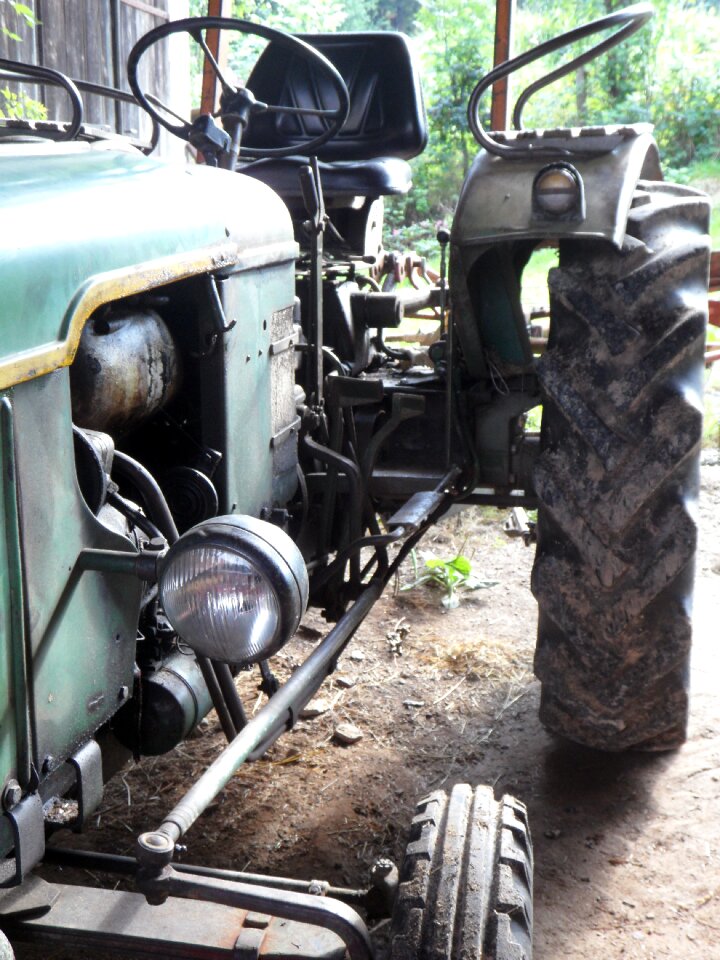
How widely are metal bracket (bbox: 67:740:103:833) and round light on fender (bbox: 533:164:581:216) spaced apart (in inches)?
57.8

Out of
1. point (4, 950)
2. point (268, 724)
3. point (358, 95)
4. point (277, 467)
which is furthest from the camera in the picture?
point (358, 95)

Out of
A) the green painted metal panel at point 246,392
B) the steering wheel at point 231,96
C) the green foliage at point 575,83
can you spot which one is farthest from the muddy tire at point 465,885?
the green foliage at point 575,83

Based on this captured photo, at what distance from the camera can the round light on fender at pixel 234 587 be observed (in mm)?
1353

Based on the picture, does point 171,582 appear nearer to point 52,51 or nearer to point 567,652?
point 567,652

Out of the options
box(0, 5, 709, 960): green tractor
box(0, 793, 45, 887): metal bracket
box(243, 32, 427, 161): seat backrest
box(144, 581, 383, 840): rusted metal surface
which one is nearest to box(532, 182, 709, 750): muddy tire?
box(0, 5, 709, 960): green tractor

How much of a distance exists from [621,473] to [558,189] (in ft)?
2.01

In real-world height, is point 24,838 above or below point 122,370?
below

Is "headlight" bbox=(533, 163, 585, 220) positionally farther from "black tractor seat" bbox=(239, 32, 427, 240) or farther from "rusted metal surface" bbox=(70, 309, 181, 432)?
"black tractor seat" bbox=(239, 32, 427, 240)

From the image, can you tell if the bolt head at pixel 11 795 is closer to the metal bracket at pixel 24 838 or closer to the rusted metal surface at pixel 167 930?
the metal bracket at pixel 24 838

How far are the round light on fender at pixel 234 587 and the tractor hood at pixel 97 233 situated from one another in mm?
282

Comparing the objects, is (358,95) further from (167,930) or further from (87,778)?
(167,930)

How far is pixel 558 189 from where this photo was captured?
2336 millimetres

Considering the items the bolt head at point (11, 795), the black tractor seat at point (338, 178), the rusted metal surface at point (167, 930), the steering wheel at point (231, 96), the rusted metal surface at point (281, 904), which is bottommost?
the rusted metal surface at point (167, 930)

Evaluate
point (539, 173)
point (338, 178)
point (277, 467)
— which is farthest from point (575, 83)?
point (277, 467)
